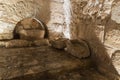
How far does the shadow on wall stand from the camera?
8.05ft

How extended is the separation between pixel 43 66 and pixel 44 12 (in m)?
1.28

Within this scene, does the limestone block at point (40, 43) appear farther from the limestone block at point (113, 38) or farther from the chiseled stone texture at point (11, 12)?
the limestone block at point (113, 38)

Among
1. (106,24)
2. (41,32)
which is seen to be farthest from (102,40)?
(41,32)

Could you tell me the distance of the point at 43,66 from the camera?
144cm

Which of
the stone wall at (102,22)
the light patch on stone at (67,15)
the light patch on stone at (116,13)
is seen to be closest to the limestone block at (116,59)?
the stone wall at (102,22)

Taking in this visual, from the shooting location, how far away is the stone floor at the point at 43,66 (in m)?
1.30

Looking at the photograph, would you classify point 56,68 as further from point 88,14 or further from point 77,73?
point 88,14

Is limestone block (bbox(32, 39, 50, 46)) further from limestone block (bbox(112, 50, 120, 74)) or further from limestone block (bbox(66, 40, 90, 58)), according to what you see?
limestone block (bbox(112, 50, 120, 74))

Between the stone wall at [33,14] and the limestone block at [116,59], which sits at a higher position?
the stone wall at [33,14]

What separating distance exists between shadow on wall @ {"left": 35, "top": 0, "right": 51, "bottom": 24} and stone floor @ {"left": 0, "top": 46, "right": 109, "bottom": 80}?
31.3 inches

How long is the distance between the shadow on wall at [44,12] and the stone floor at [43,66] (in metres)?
0.79

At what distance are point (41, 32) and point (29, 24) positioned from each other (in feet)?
0.75

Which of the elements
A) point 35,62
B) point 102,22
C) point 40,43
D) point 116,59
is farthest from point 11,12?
point 116,59

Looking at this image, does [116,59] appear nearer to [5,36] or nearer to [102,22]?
[102,22]
